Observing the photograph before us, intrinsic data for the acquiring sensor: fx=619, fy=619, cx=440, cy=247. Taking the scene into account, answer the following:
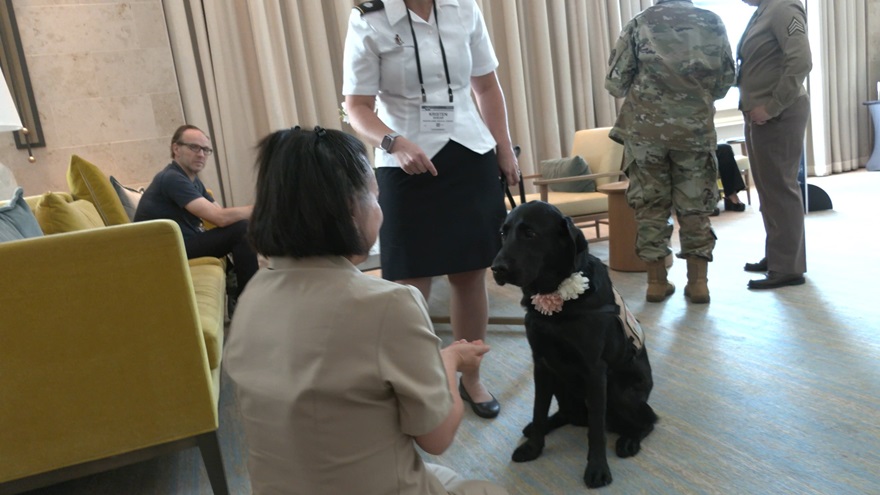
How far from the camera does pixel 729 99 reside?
6727 millimetres

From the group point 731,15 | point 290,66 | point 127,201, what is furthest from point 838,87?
point 127,201

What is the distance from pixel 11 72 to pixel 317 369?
4.27 m

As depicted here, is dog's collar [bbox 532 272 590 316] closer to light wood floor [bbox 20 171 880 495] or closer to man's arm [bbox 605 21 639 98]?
light wood floor [bbox 20 171 880 495]

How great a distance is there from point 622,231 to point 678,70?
1.04 metres

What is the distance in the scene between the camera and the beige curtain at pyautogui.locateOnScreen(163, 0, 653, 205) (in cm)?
433

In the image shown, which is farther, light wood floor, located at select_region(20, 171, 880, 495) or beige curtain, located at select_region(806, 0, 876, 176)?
beige curtain, located at select_region(806, 0, 876, 176)

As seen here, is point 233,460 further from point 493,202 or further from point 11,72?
point 11,72

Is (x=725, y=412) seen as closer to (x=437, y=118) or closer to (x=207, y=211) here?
(x=437, y=118)

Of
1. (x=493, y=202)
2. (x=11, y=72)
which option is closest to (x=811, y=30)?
(x=493, y=202)

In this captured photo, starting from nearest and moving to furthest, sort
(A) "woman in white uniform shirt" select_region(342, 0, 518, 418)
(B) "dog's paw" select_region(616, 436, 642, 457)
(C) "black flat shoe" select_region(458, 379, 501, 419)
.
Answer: (B) "dog's paw" select_region(616, 436, 642, 457) < (A) "woman in white uniform shirt" select_region(342, 0, 518, 418) < (C) "black flat shoe" select_region(458, 379, 501, 419)

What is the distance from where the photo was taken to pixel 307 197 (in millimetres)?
791

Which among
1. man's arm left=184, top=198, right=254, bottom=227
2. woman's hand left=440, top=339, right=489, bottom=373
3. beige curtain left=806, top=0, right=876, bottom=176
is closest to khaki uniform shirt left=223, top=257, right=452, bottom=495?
woman's hand left=440, top=339, right=489, bottom=373

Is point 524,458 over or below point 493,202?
below

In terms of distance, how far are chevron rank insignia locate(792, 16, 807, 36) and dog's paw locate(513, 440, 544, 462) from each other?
2091mm
